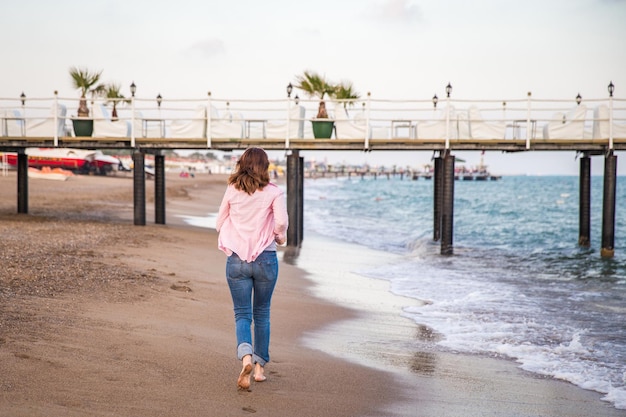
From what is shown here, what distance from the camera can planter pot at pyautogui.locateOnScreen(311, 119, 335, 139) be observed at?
1834 centimetres

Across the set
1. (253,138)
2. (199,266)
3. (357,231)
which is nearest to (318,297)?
(199,266)

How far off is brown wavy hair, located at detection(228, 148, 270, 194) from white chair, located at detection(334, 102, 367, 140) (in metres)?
13.1

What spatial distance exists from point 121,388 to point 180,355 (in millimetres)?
1074

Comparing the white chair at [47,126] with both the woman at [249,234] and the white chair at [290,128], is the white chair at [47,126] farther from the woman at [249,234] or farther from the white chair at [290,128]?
the woman at [249,234]

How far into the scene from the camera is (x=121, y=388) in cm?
491

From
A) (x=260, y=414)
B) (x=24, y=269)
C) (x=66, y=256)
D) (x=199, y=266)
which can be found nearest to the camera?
(x=260, y=414)

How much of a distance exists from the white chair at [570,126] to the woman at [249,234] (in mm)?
14163

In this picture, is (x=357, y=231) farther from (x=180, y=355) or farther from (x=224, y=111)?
(x=180, y=355)

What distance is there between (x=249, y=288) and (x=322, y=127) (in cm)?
1326

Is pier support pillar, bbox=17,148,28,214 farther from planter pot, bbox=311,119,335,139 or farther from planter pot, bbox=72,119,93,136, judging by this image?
planter pot, bbox=311,119,335,139

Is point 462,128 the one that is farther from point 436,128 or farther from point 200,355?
point 200,355

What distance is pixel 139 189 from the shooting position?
1864 centimetres

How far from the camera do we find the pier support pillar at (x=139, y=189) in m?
18.6

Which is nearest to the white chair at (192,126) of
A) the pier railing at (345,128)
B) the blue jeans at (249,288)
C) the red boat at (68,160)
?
the pier railing at (345,128)
